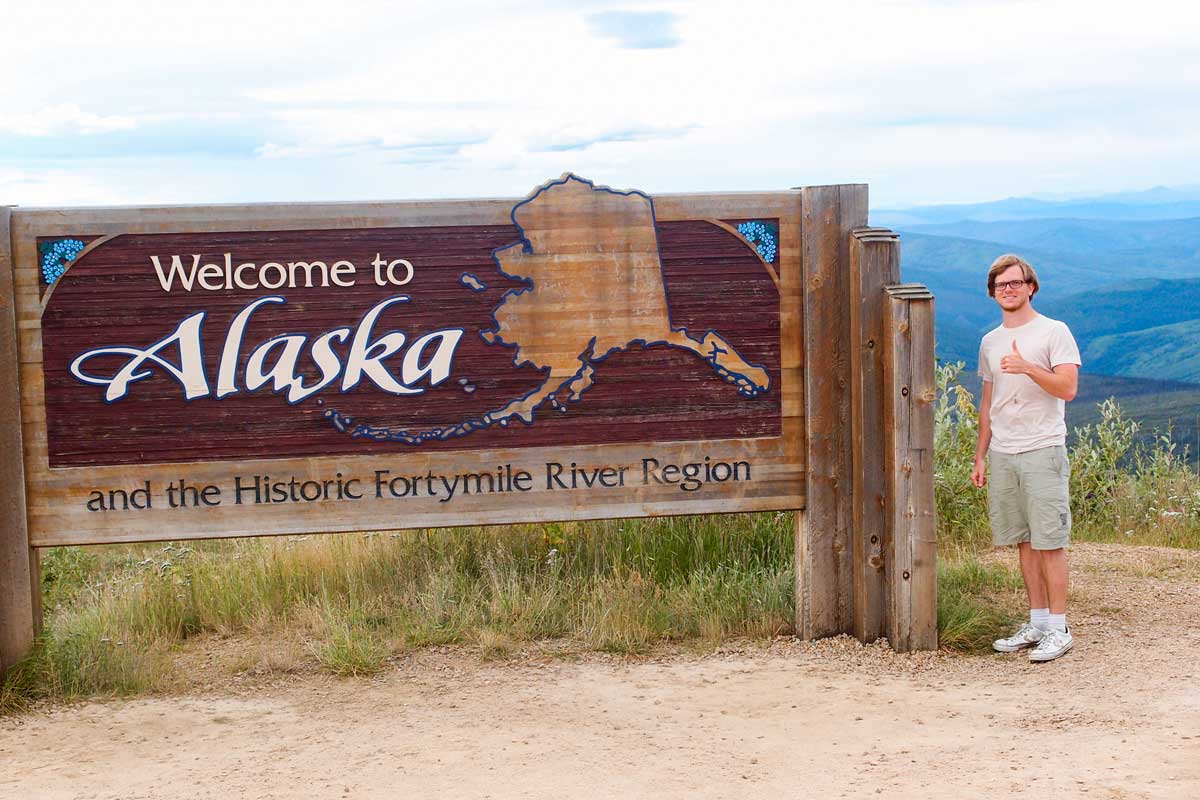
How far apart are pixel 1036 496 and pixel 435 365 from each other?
3.12 m

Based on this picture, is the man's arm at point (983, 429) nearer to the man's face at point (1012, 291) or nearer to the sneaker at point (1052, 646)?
the man's face at point (1012, 291)

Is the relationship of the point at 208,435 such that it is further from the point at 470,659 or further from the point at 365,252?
the point at 470,659

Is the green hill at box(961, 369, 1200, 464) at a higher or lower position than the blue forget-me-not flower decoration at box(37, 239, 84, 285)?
lower

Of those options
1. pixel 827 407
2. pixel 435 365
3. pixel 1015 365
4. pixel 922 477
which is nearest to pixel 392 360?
pixel 435 365

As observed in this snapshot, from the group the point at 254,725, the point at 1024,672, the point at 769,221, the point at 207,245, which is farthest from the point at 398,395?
the point at 1024,672

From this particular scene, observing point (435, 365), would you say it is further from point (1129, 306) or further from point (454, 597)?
point (1129, 306)

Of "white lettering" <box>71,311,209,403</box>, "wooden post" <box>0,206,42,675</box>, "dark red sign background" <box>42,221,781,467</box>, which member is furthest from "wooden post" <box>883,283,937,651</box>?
"wooden post" <box>0,206,42,675</box>

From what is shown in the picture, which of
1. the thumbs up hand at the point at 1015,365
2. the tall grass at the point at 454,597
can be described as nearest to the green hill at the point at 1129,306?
the tall grass at the point at 454,597

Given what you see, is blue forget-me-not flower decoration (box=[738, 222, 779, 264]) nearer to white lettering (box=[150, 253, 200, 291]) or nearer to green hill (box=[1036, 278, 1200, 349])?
white lettering (box=[150, 253, 200, 291])

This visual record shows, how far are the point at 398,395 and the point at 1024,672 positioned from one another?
3.45 m

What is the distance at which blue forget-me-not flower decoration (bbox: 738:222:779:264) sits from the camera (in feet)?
21.1

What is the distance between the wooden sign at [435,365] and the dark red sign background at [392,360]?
0.04ft

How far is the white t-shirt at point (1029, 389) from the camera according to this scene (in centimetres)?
593

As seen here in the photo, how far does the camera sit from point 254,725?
551cm
